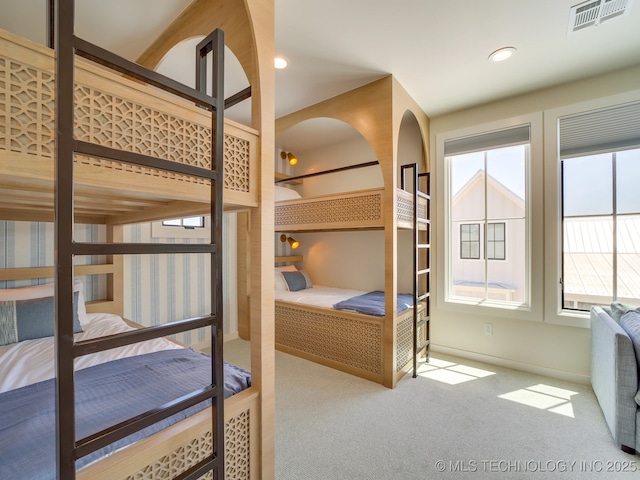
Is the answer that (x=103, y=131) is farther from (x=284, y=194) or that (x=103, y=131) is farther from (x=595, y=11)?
(x=284, y=194)

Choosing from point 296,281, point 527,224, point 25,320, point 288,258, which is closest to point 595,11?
point 527,224

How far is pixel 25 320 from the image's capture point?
181cm

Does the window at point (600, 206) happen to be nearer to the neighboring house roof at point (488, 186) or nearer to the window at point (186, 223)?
the neighboring house roof at point (488, 186)

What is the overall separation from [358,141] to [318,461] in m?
3.77

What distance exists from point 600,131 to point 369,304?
108 inches

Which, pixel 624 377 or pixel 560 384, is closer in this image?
pixel 624 377

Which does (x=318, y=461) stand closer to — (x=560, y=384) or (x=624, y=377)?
(x=624, y=377)

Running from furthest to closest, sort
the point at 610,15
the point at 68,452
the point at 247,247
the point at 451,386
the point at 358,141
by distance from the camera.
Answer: the point at 358,141, the point at 247,247, the point at 451,386, the point at 610,15, the point at 68,452

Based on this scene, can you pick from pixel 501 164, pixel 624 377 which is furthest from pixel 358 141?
pixel 624 377

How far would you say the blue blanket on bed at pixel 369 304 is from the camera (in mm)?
2744

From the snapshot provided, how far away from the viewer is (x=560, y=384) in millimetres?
2598

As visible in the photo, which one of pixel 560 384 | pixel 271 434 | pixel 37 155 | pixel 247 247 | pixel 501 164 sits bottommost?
pixel 560 384

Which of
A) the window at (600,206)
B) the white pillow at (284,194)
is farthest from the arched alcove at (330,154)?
the window at (600,206)

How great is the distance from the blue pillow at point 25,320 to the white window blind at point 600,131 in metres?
4.64
